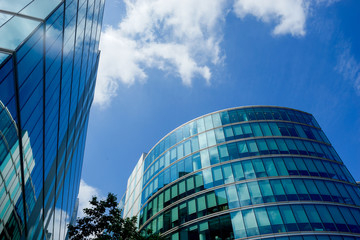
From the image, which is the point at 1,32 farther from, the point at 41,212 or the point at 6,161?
the point at 41,212

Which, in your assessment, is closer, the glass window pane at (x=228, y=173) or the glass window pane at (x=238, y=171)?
the glass window pane at (x=238, y=171)

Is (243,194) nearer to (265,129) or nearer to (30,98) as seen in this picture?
(265,129)

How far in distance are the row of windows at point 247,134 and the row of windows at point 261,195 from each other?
219 inches

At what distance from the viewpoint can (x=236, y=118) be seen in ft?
113

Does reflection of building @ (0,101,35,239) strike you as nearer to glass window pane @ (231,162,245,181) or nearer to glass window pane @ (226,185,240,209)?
glass window pane @ (226,185,240,209)

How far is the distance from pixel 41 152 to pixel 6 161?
464 centimetres

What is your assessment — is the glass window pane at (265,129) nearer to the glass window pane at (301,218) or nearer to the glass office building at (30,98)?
the glass window pane at (301,218)

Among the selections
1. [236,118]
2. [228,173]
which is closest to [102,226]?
[228,173]

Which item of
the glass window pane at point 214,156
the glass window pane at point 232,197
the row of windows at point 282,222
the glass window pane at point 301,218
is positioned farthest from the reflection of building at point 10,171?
the glass window pane at point 301,218

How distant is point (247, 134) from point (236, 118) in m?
3.19

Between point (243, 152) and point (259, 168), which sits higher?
point (243, 152)

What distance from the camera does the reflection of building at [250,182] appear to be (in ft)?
80.3

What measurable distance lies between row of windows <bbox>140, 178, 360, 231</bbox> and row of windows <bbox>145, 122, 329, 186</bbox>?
219 inches

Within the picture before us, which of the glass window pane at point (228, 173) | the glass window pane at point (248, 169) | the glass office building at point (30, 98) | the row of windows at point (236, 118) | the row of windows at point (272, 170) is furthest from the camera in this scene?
the row of windows at point (236, 118)
